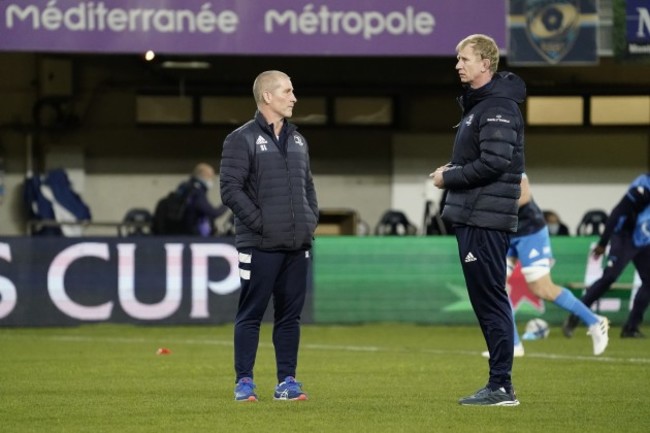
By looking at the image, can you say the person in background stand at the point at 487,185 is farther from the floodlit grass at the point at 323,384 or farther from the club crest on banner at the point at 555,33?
the club crest on banner at the point at 555,33

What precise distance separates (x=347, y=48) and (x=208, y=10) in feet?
6.14

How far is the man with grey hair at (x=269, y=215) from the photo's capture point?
9.39m

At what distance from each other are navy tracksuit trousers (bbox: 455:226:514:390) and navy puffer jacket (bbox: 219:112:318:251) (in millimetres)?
1047

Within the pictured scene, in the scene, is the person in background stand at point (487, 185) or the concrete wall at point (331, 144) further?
the concrete wall at point (331, 144)

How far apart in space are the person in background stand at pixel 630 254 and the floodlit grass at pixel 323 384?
29cm

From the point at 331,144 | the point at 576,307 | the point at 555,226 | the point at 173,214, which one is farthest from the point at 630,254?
the point at 331,144

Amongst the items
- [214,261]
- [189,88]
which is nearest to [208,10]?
[214,261]

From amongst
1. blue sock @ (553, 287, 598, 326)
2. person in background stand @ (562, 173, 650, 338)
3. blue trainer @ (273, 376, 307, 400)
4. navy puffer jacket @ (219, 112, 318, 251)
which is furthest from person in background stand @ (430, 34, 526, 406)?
person in background stand @ (562, 173, 650, 338)

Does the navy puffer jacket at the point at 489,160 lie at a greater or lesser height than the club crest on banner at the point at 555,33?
lesser

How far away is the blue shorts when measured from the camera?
46.6ft

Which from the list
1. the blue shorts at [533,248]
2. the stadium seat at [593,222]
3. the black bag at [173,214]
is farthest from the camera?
the stadium seat at [593,222]

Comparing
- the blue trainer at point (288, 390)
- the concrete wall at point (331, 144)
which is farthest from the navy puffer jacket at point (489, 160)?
the concrete wall at point (331, 144)

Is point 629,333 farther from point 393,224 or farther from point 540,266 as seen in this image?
point 393,224

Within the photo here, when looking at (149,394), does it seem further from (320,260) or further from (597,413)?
(320,260)
